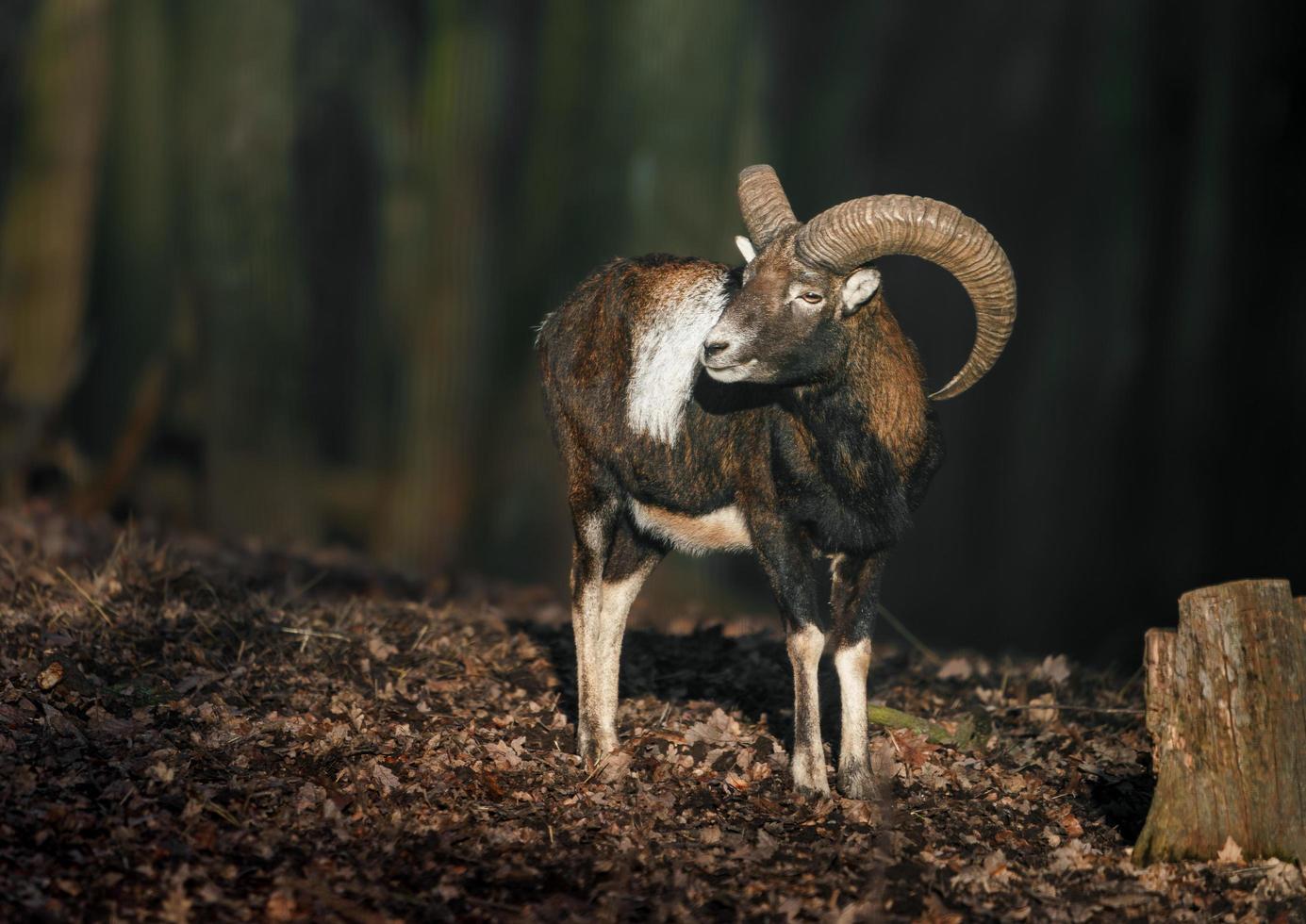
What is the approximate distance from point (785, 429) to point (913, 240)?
46.8 inches

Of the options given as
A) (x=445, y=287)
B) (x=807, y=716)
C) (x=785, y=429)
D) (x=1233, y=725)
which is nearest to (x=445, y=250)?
(x=445, y=287)

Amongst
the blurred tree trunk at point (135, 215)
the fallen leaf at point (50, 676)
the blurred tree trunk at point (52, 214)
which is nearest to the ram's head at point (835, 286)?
the fallen leaf at point (50, 676)

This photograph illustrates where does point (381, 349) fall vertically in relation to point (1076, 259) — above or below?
below

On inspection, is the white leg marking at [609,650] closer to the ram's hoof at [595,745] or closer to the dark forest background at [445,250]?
the ram's hoof at [595,745]

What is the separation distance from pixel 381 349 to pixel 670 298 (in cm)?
789

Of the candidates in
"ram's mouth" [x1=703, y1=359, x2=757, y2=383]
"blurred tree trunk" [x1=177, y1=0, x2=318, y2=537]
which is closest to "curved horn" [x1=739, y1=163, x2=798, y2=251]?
"ram's mouth" [x1=703, y1=359, x2=757, y2=383]

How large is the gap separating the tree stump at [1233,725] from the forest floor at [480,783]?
19 cm

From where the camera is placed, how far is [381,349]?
1579 cm

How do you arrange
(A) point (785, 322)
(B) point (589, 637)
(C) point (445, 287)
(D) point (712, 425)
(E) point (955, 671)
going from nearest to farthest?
(A) point (785, 322) < (D) point (712, 425) < (B) point (589, 637) < (E) point (955, 671) < (C) point (445, 287)

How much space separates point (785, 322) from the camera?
7.62 metres

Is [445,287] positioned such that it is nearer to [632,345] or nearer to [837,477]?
[632,345]

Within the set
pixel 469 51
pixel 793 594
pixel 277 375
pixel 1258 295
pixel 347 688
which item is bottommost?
pixel 347 688

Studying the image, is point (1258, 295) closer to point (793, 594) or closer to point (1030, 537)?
point (1030, 537)

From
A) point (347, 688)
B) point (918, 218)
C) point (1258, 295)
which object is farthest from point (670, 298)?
point (1258, 295)
